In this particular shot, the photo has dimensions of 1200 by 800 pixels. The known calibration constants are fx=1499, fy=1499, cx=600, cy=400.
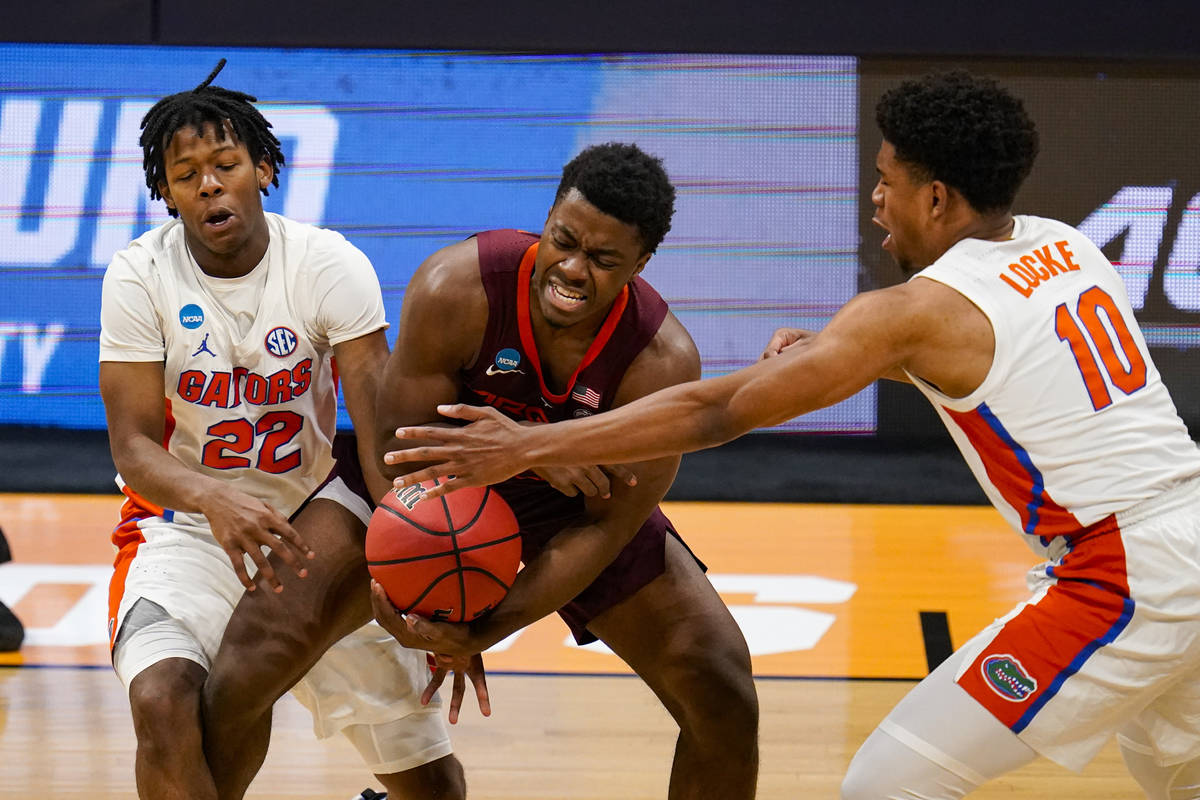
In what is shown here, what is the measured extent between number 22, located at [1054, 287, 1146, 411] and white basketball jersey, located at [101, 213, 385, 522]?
1861 mm

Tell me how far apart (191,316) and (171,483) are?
1.65ft

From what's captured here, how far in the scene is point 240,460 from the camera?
159 inches

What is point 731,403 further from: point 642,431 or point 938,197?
point 938,197

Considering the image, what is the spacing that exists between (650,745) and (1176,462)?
2293 mm

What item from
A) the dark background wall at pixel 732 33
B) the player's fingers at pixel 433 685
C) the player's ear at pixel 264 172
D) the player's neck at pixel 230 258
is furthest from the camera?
the dark background wall at pixel 732 33

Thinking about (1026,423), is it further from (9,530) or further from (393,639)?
(9,530)

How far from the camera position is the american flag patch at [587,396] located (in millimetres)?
3699

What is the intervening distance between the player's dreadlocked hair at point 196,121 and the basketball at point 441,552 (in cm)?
117

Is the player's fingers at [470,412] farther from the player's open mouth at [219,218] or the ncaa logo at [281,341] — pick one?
the player's open mouth at [219,218]

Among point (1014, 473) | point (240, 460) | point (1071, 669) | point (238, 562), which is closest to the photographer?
point (1071, 669)

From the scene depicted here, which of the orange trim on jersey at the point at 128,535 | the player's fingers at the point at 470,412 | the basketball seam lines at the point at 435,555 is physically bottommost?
the orange trim on jersey at the point at 128,535

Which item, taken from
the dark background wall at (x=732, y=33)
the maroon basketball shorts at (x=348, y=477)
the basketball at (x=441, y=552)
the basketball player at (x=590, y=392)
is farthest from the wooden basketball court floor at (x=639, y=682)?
the basketball at (x=441, y=552)

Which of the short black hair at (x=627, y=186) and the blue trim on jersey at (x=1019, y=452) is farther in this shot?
the short black hair at (x=627, y=186)

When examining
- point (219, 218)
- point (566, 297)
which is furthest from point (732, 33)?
point (566, 297)
